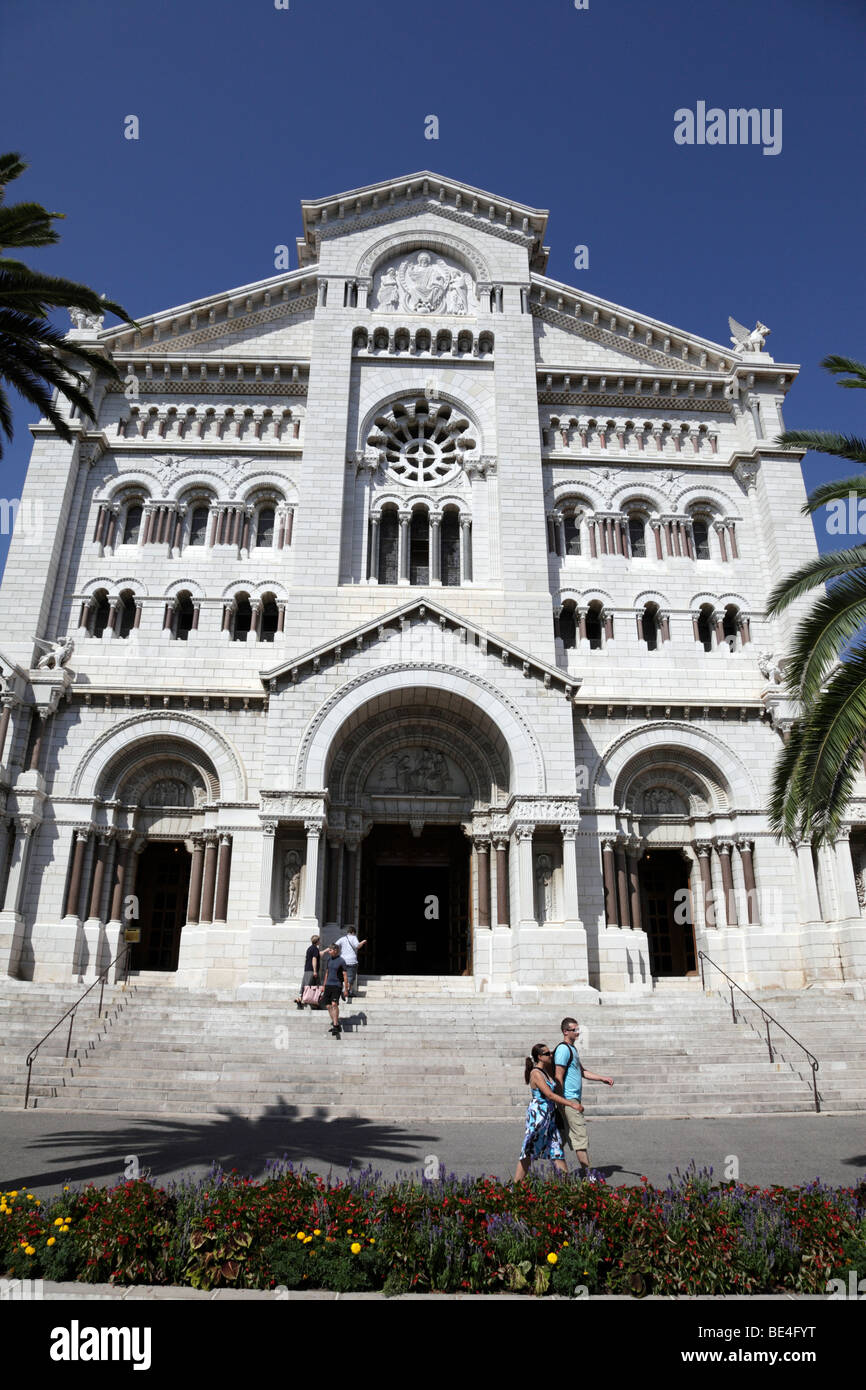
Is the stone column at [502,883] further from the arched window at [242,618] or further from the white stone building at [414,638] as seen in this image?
the arched window at [242,618]

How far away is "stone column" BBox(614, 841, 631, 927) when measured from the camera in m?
25.5

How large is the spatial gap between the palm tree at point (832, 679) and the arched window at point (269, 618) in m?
17.1

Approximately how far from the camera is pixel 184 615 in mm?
28906

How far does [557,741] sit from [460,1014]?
25.4 feet

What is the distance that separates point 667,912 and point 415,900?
26.2ft

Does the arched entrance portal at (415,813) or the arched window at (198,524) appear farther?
the arched window at (198,524)

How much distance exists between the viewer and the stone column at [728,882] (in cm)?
2616

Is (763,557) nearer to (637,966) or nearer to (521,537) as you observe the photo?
(521,537)

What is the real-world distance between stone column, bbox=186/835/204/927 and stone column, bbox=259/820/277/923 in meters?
3.10

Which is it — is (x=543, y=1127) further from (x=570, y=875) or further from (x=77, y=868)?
(x=77, y=868)

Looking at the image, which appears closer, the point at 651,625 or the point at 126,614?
the point at 126,614

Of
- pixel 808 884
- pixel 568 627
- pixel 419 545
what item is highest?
pixel 419 545

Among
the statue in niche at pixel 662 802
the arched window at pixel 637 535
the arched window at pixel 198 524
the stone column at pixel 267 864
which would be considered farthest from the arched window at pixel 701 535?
the stone column at pixel 267 864

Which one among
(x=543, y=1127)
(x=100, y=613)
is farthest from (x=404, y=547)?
(x=543, y=1127)
